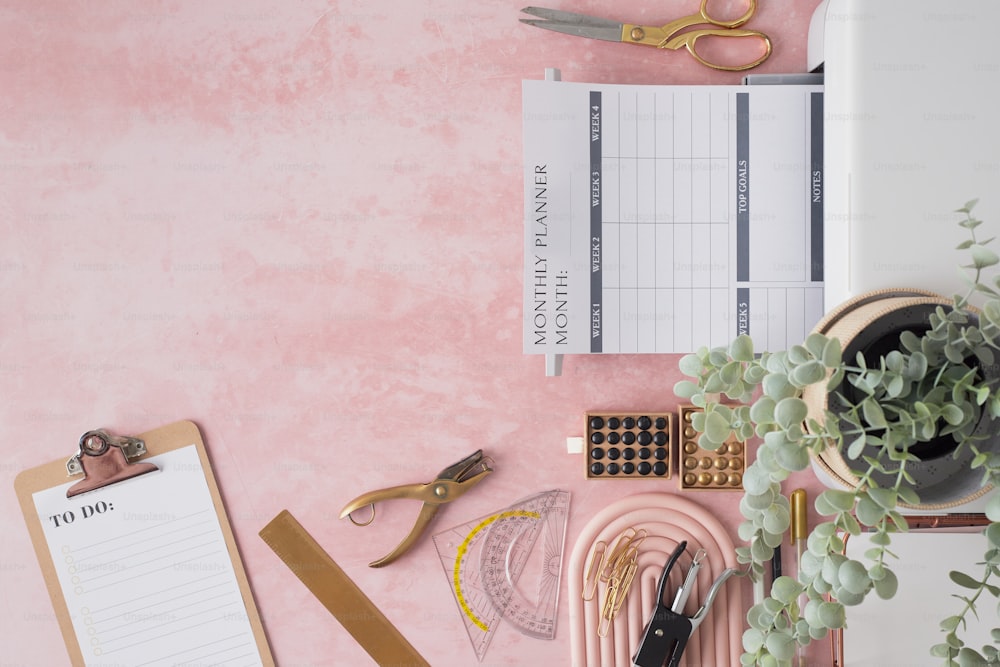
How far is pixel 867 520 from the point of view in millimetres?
616

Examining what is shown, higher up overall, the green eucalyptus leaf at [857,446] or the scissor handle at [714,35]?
the scissor handle at [714,35]

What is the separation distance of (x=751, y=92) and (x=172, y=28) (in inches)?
35.8

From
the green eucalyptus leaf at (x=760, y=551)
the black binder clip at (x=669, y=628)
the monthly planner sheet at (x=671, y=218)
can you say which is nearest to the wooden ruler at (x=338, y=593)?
the black binder clip at (x=669, y=628)

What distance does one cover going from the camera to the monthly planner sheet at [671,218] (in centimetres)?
102

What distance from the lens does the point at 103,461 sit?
3.61ft

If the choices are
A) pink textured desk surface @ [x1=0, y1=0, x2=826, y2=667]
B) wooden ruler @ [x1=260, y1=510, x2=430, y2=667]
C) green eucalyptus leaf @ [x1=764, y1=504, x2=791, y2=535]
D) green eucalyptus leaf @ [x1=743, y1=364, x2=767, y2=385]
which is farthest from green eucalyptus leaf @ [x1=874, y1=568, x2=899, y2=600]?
wooden ruler @ [x1=260, y1=510, x2=430, y2=667]

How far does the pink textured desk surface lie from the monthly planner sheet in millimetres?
89

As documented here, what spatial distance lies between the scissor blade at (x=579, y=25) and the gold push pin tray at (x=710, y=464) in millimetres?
587

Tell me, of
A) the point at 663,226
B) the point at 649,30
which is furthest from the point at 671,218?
the point at 649,30

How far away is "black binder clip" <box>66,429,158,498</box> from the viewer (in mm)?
1101

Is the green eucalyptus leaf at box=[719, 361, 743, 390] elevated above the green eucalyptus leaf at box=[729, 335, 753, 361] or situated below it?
below

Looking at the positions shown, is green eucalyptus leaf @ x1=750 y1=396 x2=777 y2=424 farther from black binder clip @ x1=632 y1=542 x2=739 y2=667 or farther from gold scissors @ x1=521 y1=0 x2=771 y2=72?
gold scissors @ x1=521 y1=0 x2=771 y2=72

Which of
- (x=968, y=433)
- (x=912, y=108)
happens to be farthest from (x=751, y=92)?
Answer: (x=968, y=433)

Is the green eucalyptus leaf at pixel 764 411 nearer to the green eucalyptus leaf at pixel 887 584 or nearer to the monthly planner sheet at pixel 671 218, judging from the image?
the green eucalyptus leaf at pixel 887 584
